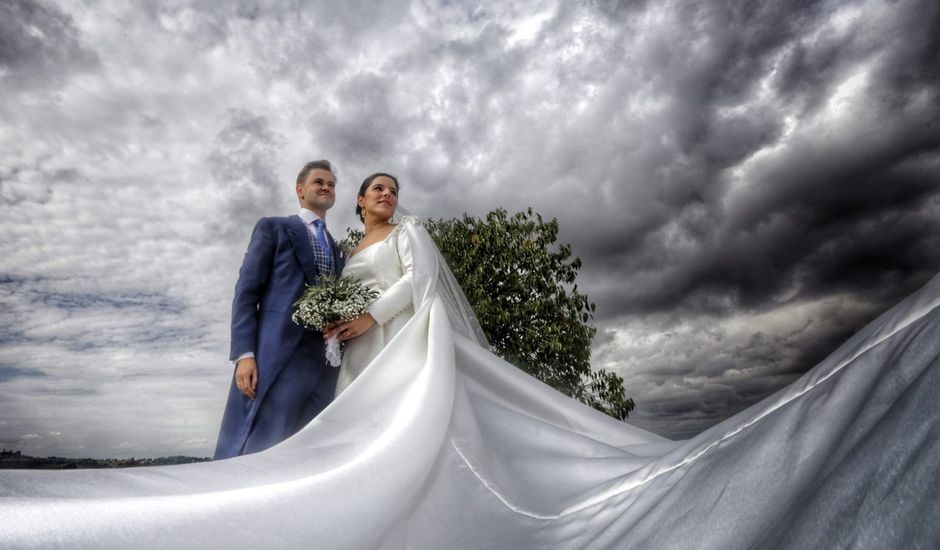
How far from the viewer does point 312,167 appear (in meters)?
4.21

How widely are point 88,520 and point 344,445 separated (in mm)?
1074

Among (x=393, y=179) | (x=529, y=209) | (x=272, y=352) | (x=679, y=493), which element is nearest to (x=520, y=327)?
(x=529, y=209)

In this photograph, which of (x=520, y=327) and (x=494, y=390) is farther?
(x=520, y=327)

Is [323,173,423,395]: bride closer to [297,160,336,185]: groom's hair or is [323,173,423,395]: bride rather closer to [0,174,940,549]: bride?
[0,174,940,549]: bride

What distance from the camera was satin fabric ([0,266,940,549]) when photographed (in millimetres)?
1128

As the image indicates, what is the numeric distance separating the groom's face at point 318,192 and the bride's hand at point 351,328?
3.16ft

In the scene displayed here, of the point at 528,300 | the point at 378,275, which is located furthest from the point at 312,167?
the point at 528,300

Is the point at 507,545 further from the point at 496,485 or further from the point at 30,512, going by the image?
the point at 30,512

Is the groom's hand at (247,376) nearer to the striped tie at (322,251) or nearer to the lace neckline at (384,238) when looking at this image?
the striped tie at (322,251)

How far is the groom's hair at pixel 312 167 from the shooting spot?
4.21 metres

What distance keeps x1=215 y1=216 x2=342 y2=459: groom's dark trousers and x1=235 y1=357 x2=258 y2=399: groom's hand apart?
0.03 metres

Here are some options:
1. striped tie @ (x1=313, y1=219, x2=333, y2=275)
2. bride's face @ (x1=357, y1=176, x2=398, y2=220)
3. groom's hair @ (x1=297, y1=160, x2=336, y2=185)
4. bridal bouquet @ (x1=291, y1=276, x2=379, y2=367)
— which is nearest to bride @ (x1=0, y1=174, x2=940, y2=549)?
bridal bouquet @ (x1=291, y1=276, x2=379, y2=367)

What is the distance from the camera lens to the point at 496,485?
8.95 feet

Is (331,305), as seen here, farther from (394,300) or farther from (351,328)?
(394,300)
